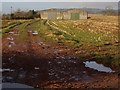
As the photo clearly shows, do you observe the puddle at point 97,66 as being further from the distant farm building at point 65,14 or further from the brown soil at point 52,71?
the distant farm building at point 65,14

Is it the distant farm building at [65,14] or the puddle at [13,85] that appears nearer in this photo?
the puddle at [13,85]

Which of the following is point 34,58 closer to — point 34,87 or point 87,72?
point 87,72

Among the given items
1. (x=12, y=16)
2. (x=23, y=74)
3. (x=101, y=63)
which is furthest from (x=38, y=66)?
(x=12, y=16)

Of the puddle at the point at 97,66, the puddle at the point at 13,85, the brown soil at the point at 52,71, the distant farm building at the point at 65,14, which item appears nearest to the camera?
the puddle at the point at 13,85

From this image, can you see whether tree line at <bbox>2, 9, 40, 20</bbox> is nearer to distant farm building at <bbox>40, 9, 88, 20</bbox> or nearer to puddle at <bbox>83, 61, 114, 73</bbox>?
distant farm building at <bbox>40, 9, 88, 20</bbox>

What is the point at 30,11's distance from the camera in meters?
76.2

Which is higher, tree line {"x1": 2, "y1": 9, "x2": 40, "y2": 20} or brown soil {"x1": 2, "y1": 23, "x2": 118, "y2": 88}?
tree line {"x1": 2, "y1": 9, "x2": 40, "y2": 20}

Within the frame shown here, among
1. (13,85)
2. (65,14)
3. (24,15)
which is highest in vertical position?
(65,14)

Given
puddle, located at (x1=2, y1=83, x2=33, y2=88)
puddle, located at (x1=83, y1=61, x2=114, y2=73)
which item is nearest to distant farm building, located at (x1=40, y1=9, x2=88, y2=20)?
puddle, located at (x1=83, y1=61, x2=114, y2=73)

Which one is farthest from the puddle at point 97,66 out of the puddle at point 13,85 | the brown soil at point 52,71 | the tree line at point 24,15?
the tree line at point 24,15

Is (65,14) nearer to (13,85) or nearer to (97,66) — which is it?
(97,66)

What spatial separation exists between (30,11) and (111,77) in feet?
217

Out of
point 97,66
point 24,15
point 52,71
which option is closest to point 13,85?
point 52,71

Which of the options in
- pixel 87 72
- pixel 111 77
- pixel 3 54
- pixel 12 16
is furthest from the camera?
pixel 12 16
